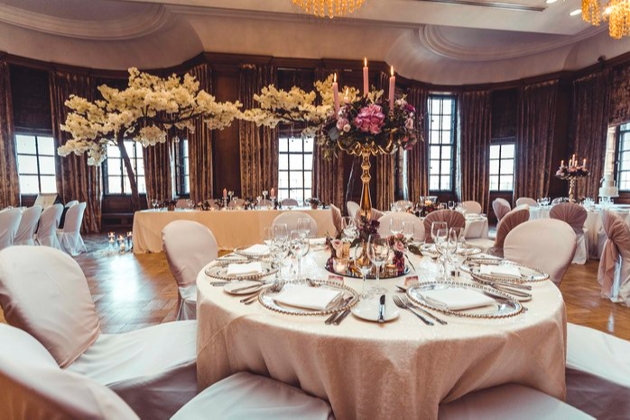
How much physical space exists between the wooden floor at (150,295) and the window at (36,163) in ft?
14.1

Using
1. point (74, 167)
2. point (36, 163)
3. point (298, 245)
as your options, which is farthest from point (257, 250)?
point (36, 163)

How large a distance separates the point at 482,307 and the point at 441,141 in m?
9.75

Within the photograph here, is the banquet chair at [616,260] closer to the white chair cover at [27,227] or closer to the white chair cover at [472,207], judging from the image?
the white chair cover at [472,207]

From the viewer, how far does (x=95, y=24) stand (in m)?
7.86

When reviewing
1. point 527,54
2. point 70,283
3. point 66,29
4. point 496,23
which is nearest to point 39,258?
point 70,283

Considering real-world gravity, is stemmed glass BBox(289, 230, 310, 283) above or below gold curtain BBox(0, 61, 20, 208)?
below

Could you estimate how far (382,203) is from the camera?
8.57 metres

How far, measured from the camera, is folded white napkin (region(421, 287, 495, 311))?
111 centimetres

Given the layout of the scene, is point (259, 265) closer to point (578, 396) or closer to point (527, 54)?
point (578, 396)

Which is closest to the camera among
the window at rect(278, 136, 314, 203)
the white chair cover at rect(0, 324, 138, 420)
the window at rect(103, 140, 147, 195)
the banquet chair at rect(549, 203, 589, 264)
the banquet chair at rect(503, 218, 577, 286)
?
the white chair cover at rect(0, 324, 138, 420)

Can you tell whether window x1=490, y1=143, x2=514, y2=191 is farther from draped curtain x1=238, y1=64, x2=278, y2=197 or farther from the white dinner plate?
the white dinner plate

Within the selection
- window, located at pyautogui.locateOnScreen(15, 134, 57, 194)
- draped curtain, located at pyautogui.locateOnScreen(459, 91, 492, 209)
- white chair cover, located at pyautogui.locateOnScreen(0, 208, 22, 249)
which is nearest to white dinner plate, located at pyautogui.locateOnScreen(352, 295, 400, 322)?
white chair cover, located at pyautogui.locateOnScreen(0, 208, 22, 249)

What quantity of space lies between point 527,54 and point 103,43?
36.5ft

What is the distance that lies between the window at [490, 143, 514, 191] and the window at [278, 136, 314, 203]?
564 centimetres
